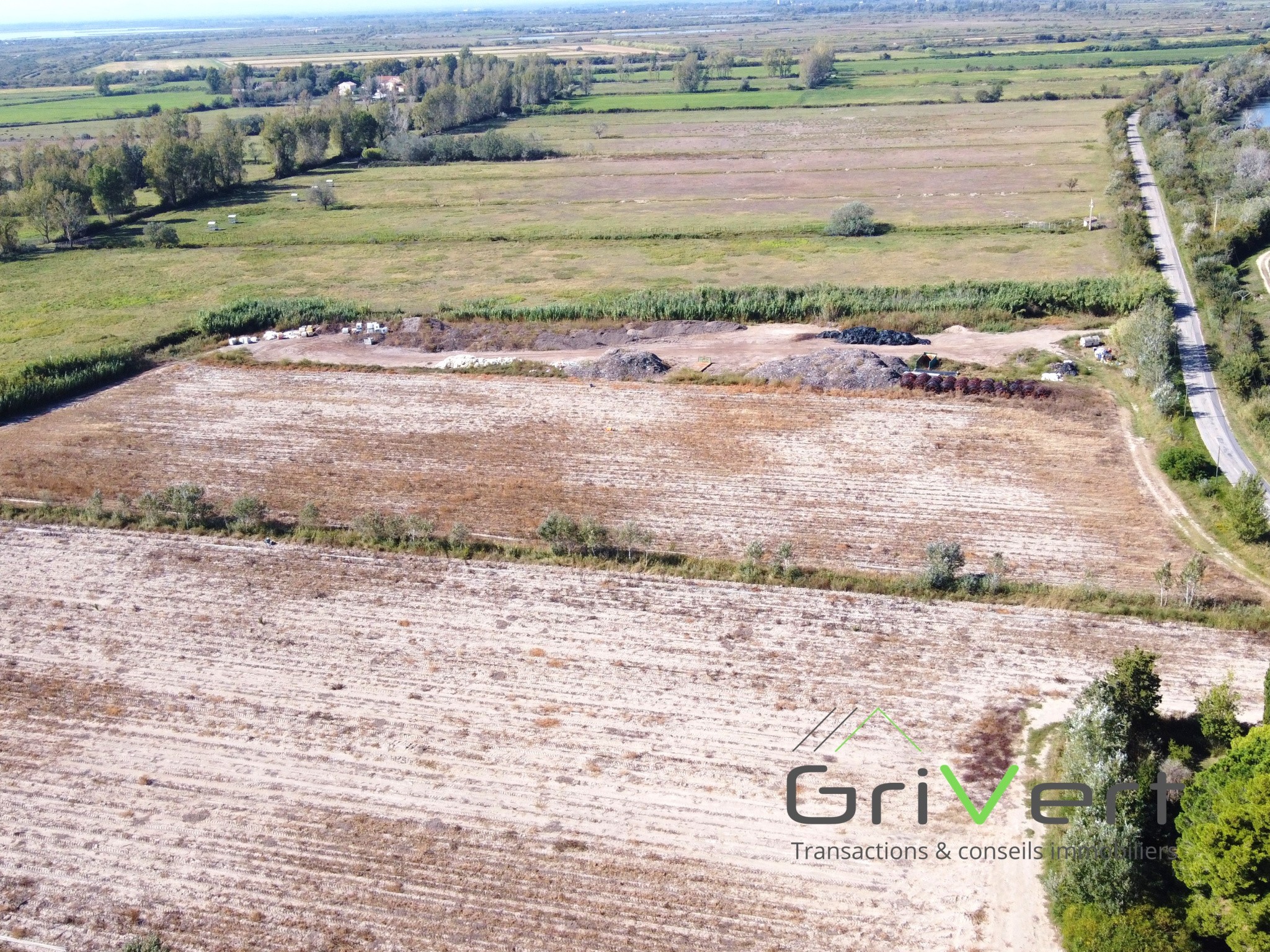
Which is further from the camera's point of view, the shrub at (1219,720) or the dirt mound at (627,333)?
the dirt mound at (627,333)

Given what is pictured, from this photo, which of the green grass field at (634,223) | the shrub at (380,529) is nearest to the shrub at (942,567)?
the shrub at (380,529)

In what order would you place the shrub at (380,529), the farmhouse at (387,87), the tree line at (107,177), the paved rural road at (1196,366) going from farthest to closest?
the farmhouse at (387,87) → the tree line at (107,177) → the paved rural road at (1196,366) → the shrub at (380,529)

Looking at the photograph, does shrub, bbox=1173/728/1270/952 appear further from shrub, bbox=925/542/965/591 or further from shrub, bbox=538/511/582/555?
shrub, bbox=538/511/582/555

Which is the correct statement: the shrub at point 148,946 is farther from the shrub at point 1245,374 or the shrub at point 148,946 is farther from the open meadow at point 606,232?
the shrub at point 1245,374

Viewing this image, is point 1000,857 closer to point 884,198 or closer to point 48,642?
point 48,642

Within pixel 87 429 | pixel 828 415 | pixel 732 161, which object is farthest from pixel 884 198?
pixel 87 429

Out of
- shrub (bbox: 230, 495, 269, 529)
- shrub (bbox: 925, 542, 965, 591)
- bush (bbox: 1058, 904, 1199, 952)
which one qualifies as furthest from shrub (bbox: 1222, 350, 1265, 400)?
shrub (bbox: 230, 495, 269, 529)
